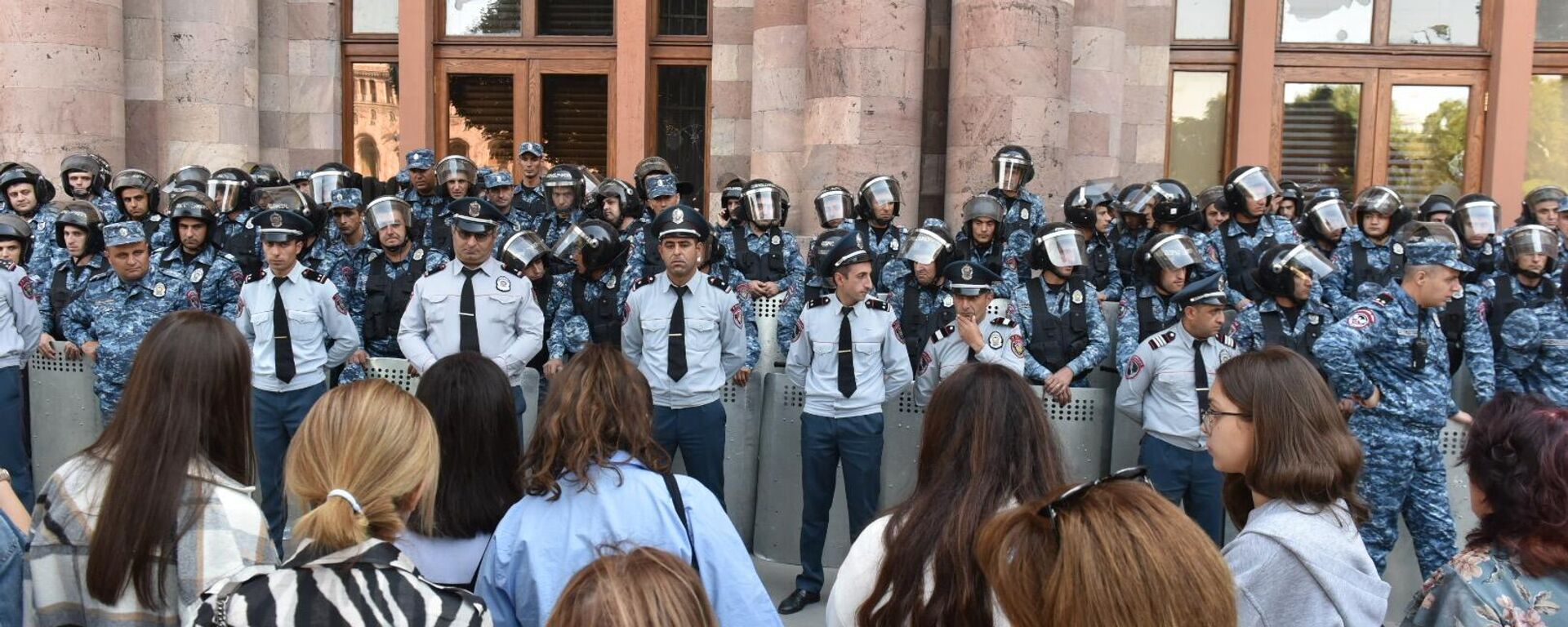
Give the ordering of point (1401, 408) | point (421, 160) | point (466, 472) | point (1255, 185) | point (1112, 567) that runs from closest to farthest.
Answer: point (1112, 567)
point (466, 472)
point (1401, 408)
point (1255, 185)
point (421, 160)

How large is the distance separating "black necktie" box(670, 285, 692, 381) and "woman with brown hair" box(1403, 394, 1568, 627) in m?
4.48

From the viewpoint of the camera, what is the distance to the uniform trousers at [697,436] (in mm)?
6805

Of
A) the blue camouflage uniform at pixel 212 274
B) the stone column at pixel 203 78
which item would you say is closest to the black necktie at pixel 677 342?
the blue camouflage uniform at pixel 212 274

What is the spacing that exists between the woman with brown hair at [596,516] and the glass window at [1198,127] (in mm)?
11261

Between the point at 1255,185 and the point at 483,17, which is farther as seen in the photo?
the point at 483,17

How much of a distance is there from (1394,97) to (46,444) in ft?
42.1

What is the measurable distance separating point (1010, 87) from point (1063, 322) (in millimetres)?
3555

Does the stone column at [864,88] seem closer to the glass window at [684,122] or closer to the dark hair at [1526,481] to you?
the glass window at [684,122]

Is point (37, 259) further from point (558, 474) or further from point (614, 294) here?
point (558, 474)

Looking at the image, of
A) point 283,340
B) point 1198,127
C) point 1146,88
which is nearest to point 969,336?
point 283,340

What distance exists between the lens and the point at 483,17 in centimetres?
1380

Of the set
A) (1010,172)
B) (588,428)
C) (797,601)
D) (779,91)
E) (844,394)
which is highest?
(779,91)

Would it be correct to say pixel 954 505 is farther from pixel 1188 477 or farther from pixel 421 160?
pixel 421 160

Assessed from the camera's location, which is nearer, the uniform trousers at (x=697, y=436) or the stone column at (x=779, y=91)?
the uniform trousers at (x=697, y=436)
